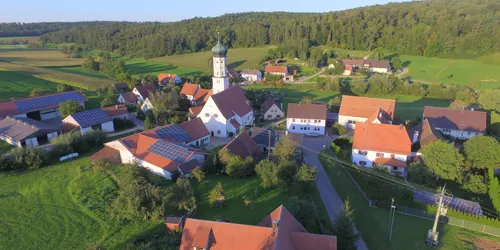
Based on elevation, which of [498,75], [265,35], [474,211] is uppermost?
[265,35]

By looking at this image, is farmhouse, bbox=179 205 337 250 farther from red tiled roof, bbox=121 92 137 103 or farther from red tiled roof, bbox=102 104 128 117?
red tiled roof, bbox=121 92 137 103

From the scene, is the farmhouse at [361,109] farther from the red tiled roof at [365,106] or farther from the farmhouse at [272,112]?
the farmhouse at [272,112]

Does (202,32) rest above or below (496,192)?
above

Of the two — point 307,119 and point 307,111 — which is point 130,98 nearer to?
point 307,111

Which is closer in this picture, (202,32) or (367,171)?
(367,171)

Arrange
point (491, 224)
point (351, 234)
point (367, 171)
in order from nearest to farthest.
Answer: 1. point (351, 234)
2. point (491, 224)
3. point (367, 171)

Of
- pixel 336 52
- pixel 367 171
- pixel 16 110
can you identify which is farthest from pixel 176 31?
pixel 367 171

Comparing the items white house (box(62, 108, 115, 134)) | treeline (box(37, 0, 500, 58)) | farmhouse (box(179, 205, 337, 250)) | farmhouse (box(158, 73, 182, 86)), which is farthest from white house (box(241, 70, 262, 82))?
farmhouse (box(179, 205, 337, 250))

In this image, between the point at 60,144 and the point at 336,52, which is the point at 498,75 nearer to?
the point at 336,52
